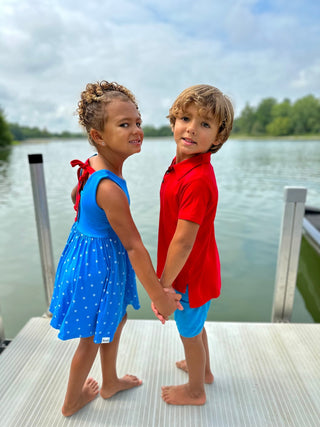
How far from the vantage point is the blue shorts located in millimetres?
1209

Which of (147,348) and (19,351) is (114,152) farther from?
(19,351)

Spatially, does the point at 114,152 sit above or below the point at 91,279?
above

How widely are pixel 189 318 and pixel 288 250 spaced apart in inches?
40.0

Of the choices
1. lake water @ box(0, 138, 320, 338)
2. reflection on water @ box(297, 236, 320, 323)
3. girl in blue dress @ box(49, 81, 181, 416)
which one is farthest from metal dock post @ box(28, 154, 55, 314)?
reflection on water @ box(297, 236, 320, 323)

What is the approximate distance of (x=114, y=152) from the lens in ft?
3.57

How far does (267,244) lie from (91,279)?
388 cm

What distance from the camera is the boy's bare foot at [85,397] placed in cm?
129

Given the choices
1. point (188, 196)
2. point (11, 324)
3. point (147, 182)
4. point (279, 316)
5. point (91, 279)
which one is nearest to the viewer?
point (188, 196)

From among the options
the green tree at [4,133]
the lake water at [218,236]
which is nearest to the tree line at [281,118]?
the lake water at [218,236]

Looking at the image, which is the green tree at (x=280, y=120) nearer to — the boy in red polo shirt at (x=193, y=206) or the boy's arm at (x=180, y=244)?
the boy in red polo shirt at (x=193, y=206)

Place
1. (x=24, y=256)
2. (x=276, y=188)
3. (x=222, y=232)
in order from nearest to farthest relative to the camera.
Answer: (x=24, y=256) < (x=222, y=232) < (x=276, y=188)

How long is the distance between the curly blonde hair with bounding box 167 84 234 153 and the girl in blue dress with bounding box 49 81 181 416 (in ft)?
0.56

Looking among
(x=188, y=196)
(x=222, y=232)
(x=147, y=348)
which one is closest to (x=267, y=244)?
(x=222, y=232)

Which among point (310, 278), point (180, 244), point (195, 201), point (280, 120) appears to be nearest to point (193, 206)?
point (195, 201)
